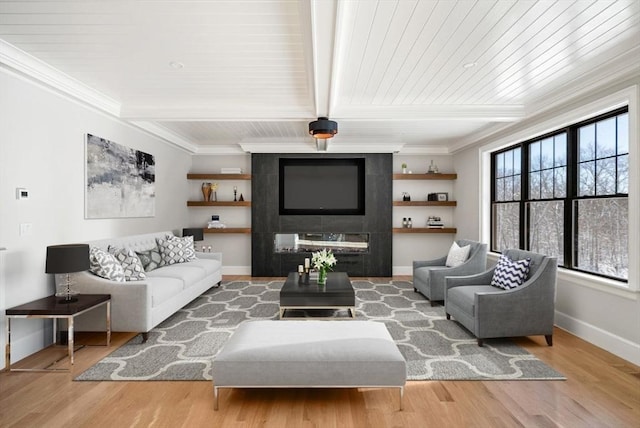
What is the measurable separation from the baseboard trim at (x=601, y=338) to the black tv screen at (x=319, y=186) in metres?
3.70

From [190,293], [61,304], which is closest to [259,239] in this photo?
[190,293]

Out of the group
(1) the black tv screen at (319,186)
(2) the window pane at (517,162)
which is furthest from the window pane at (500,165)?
(1) the black tv screen at (319,186)

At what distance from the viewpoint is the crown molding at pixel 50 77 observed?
279 cm

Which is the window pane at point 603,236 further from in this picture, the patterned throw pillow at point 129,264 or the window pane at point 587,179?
the patterned throw pillow at point 129,264

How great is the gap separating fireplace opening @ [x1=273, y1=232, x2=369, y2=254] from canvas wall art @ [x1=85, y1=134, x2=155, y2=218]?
240 centimetres

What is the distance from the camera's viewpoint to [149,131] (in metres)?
5.00

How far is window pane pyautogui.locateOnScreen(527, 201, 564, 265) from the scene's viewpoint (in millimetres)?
4023

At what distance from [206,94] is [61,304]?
8.19 ft

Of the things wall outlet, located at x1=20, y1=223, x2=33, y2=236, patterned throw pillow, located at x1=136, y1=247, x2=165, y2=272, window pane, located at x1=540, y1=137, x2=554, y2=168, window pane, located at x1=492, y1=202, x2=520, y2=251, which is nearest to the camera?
wall outlet, located at x1=20, y1=223, x2=33, y2=236

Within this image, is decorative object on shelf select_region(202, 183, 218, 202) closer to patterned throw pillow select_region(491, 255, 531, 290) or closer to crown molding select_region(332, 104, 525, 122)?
crown molding select_region(332, 104, 525, 122)

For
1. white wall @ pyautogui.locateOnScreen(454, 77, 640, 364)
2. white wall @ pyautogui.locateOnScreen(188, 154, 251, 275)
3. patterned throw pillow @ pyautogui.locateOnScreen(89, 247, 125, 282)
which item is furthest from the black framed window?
patterned throw pillow @ pyautogui.locateOnScreen(89, 247, 125, 282)

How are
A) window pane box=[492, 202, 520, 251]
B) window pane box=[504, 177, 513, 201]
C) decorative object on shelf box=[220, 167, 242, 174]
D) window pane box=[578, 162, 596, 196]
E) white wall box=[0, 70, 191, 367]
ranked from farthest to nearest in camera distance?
decorative object on shelf box=[220, 167, 242, 174] → window pane box=[504, 177, 513, 201] → window pane box=[492, 202, 520, 251] → window pane box=[578, 162, 596, 196] → white wall box=[0, 70, 191, 367]

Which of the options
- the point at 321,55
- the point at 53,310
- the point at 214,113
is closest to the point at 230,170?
the point at 214,113

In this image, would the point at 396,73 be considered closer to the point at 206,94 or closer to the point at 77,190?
the point at 206,94
